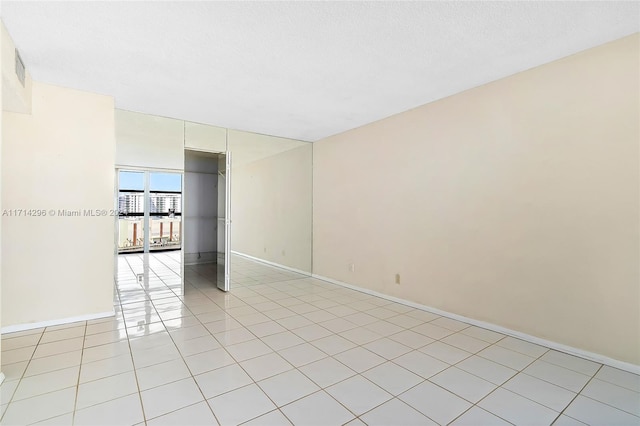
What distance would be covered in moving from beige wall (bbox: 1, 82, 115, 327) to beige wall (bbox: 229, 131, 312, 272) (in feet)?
7.26

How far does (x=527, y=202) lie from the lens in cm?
304

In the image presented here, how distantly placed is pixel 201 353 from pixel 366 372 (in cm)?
151

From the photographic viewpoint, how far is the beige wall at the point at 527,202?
252cm

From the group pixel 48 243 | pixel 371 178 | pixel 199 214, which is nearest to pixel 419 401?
pixel 371 178

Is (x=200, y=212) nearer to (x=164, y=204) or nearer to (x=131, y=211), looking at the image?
(x=164, y=204)

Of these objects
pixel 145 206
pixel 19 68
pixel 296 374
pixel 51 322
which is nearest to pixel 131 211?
pixel 145 206

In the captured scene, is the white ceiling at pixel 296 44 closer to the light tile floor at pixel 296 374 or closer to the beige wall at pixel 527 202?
the beige wall at pixel 527 202

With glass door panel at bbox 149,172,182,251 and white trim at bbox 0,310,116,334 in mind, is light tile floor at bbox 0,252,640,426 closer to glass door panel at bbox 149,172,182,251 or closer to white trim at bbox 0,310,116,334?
white trim at bbox 0,310,116,334

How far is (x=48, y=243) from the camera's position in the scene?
3387 mm

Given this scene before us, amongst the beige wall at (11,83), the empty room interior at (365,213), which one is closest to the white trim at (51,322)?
the empty room interior at (365,213)

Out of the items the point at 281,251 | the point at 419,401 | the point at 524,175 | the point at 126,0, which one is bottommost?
the point at 419,401

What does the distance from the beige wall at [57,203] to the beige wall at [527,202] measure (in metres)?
3.78

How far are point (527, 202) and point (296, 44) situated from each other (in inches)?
108

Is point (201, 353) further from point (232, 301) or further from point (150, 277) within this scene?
point (150, 277)
